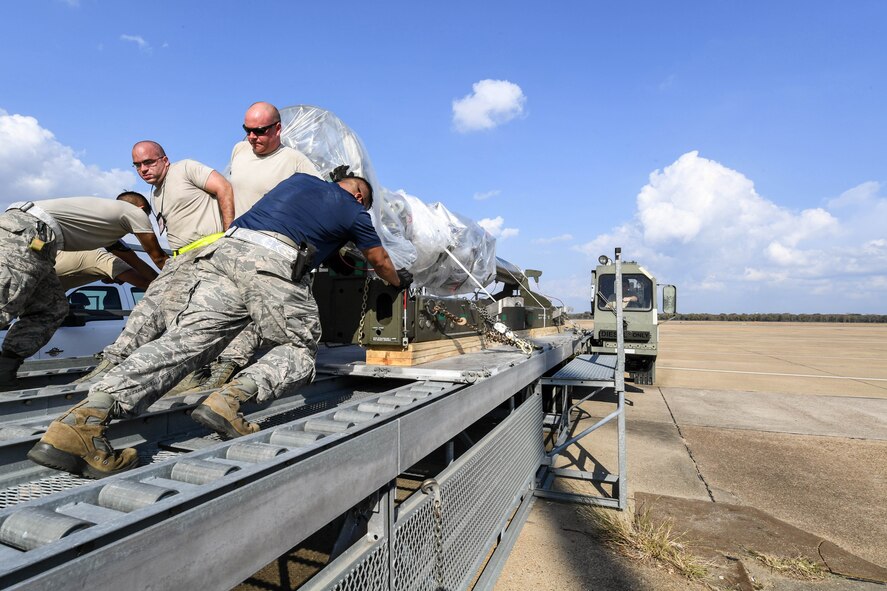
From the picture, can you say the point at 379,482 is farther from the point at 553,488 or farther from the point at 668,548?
the point at 553,488

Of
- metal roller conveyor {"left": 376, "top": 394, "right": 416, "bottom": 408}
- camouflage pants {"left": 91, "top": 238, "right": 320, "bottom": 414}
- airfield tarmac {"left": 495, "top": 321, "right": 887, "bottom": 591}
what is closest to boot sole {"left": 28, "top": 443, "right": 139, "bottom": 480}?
camouflage pants {"left": 91, "top": 238, "right": 320, "bottom": 414}

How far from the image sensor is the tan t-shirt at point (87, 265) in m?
3.90

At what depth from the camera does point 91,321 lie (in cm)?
536

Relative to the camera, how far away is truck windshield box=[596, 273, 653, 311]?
9500 millimetres

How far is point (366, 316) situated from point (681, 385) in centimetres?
928

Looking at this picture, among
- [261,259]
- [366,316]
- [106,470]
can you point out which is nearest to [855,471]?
[366,316]

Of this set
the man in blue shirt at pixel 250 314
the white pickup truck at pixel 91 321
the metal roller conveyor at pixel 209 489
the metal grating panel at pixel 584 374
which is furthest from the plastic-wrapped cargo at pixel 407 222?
the white pickup truck at pixel 91 321

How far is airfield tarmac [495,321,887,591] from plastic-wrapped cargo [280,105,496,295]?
7.73 ft

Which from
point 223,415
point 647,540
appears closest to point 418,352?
point 223,415

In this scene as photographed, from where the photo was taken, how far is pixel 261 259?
227 centimetres

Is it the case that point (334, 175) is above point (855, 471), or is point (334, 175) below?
above

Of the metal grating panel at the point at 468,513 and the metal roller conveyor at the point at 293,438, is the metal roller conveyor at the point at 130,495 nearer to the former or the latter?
the metal roller conveyor at the point at 293,438

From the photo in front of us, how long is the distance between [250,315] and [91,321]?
416 cm

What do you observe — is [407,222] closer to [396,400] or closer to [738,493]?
[396,400]
